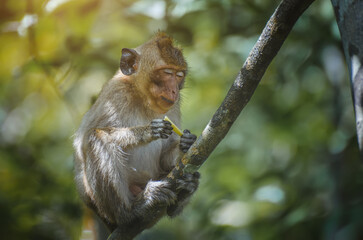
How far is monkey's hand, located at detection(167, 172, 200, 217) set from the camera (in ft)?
18.2

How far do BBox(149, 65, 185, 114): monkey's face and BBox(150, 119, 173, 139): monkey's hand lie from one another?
0.67m

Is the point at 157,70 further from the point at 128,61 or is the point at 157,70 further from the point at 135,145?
the point at 135,145

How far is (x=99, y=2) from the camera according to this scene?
688cm

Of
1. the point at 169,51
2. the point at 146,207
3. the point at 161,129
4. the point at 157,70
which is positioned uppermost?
the point at 169,51

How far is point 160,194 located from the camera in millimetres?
5590

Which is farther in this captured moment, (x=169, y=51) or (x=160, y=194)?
(x=169, y=51)

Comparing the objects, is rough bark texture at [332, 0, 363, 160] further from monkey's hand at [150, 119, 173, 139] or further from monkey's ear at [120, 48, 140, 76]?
monkey's ear at [120, 48, 140, 76]

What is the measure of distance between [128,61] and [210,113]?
2941 millimetres

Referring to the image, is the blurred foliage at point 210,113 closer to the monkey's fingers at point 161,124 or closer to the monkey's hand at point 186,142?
the monkey's hand at point 186,142

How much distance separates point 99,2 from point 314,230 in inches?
185

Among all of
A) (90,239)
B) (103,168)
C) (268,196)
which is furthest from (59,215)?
(268,196)

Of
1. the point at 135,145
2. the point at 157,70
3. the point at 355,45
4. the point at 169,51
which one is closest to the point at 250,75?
the point at 355,45

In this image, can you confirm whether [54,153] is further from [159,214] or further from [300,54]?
[300,54]

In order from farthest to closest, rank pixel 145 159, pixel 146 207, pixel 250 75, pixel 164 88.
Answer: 1. pixel 145 159
2. pixel 164 88
3. pixel 146 207
4. pixel 250 75
